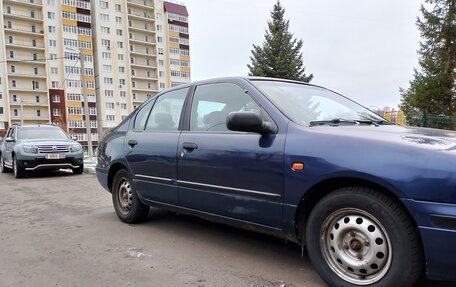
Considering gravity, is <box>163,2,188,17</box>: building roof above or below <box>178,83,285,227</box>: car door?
above

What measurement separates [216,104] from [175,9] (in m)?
79.1

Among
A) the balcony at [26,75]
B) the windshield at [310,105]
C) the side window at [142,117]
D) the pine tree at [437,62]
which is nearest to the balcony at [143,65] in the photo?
the balcony at [26,75]

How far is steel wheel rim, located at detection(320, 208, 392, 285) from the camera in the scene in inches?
98.4

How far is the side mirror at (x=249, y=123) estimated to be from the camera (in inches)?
117

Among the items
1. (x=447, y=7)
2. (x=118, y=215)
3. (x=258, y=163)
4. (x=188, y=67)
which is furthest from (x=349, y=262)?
(x=188, y=67)

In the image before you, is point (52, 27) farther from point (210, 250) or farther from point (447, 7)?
point (210, 250)

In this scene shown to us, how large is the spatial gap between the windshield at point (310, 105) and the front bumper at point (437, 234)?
1.10 metres

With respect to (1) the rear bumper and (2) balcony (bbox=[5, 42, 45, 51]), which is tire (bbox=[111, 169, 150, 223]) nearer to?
(1) the rear bumper

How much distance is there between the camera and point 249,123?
298 centimetres

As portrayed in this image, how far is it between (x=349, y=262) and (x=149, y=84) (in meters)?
72.8

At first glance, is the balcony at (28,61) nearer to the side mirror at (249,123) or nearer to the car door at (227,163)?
the car door at (227,163)

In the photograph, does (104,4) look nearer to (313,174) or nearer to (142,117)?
(142,117)

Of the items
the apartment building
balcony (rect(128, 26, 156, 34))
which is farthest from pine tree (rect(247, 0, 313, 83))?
balcony (rect(128, 26, 156, 34))

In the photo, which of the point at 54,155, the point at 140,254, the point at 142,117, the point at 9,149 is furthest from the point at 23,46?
the point at 140,254
